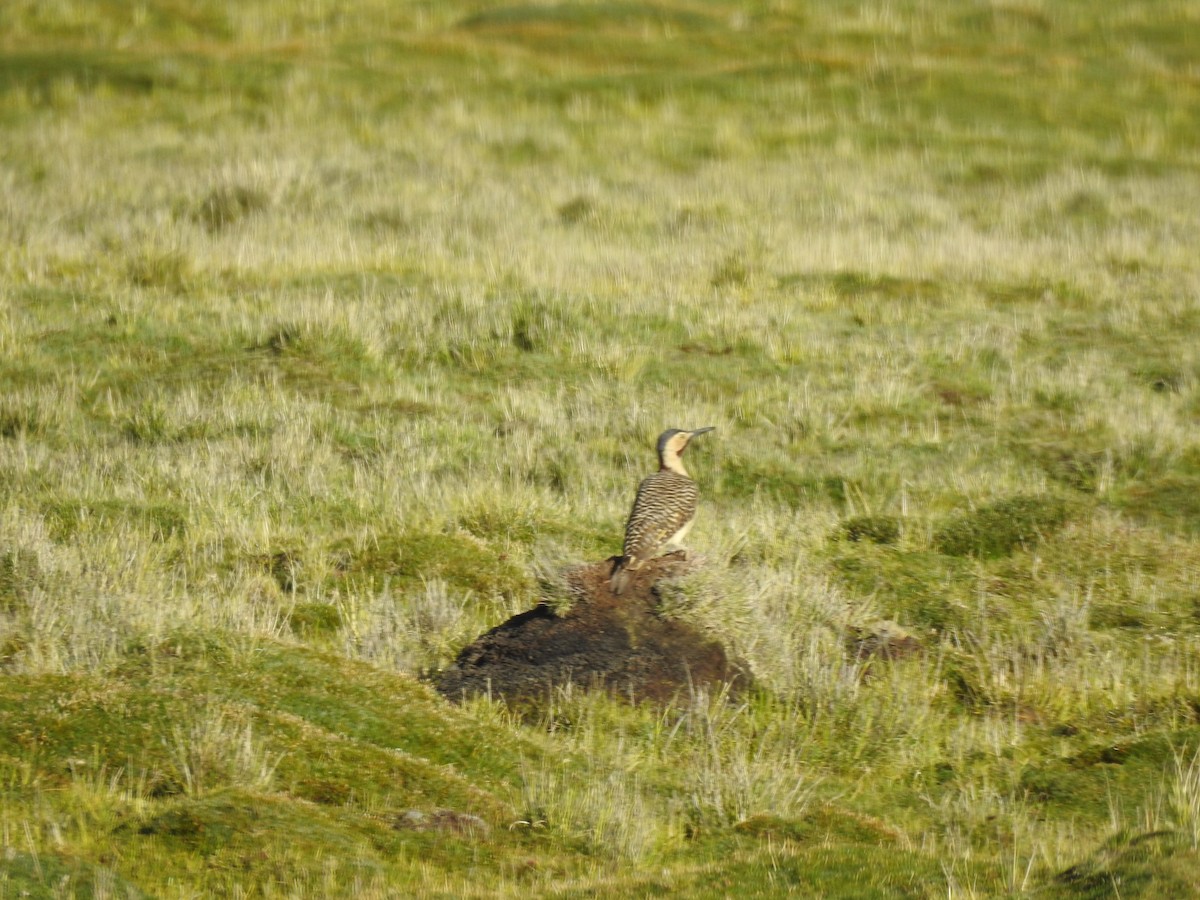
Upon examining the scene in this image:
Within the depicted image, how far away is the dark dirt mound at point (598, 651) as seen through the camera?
23.8ft

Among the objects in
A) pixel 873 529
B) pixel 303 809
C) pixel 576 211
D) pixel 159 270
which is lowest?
pixel 873 529

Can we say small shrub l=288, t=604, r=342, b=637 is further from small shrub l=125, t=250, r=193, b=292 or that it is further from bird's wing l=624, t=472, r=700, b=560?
small shrub l=125, t=250, r=193, b=292

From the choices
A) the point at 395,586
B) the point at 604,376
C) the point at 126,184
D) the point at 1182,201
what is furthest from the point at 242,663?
the point at 1182,201

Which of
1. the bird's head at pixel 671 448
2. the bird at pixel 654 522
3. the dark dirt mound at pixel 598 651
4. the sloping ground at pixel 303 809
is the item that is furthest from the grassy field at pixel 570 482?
the bird's head at pixel 671 448

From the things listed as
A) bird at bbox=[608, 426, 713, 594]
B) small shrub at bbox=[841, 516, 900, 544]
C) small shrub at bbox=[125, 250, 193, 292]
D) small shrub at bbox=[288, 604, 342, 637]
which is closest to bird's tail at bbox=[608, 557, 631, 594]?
bird at bbox=[608, 426, 713, 594]

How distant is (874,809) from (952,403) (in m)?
7.73

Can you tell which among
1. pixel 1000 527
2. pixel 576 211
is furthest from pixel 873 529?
pixel 576 211

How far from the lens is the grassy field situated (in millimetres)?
5523

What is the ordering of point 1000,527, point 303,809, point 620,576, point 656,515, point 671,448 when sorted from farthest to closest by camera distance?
point 1000,527 < point 671,448 < point 656,515 < point 620,576 < point 303,809

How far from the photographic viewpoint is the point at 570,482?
11.2 m

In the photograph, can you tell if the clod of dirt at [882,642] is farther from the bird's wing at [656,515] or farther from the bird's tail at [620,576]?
the bird's tail at [620,576]

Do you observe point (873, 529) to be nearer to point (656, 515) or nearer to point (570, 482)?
point (570, 482)

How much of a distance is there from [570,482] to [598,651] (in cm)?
394

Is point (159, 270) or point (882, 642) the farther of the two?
point (159, 270)
